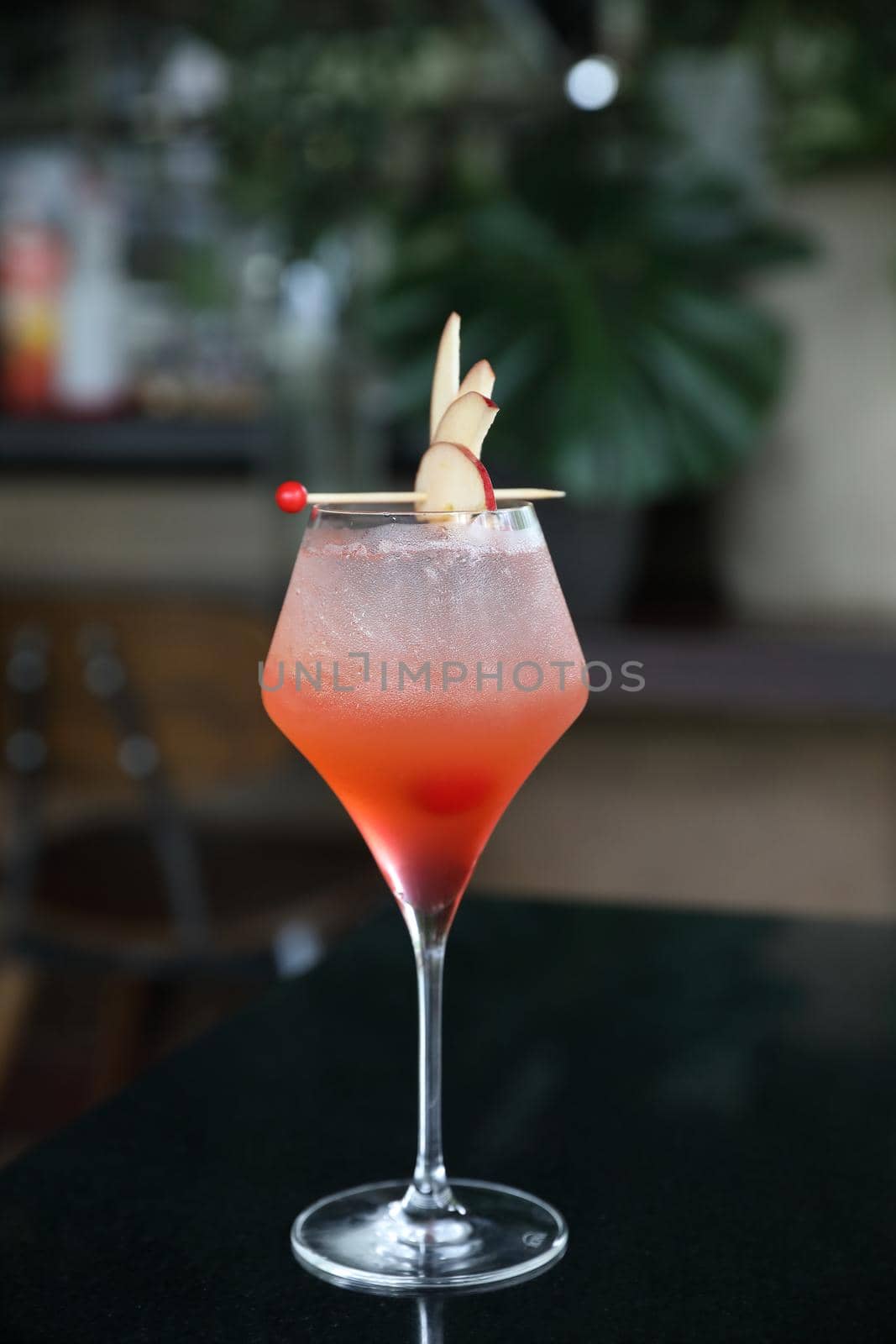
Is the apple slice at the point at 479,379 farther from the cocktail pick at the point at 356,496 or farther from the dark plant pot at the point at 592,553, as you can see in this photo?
the dark plant pot at the point at 592,553

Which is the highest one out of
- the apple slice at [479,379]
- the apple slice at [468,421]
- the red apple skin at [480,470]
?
the apple slice at [479,379]

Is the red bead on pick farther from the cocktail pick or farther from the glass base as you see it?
the glass base

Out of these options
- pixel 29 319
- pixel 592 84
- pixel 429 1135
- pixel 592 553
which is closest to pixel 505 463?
pixel 592 553

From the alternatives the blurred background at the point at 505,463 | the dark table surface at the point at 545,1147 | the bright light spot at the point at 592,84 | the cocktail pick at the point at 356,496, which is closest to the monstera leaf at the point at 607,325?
the blurred background at the point at 505,463

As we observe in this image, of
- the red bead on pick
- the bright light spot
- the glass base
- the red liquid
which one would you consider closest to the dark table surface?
the glass base

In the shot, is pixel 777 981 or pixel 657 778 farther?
pixel 657 778

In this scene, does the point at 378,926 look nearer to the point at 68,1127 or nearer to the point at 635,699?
the point at 68,1127

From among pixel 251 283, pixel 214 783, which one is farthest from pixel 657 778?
pixel 251 283
